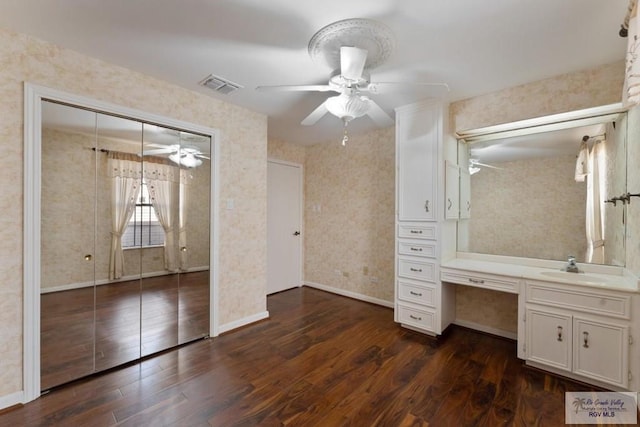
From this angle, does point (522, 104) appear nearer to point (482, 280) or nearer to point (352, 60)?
point (482, 280)

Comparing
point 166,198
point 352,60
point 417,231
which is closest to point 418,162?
point 417,231

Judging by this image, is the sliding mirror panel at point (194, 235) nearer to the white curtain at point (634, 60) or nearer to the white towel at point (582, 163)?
the white curtain at point (634, 60)

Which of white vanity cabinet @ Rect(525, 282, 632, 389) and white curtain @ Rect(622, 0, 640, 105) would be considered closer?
white curtain @ Rect(622, 0, 640, 105)

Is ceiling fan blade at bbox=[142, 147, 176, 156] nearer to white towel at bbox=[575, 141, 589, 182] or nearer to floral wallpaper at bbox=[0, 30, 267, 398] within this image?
floral wallpaper at bbox=[0, 30, 267, 398]

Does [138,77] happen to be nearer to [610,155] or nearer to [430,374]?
[430,374]

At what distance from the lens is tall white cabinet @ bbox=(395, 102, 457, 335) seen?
2.78 metres

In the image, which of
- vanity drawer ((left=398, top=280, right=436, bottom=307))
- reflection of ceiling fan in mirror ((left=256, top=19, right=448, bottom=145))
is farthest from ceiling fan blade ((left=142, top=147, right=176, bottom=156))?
vanity drawer ((left=398, top=280, right=436, bottom=307))

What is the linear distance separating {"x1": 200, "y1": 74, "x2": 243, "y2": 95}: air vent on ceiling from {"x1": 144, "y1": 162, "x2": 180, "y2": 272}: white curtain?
819 millimetres

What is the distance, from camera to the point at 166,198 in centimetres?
252

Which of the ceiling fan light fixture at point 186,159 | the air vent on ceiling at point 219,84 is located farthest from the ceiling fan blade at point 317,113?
the ceiling fan light fixture at point 186,159

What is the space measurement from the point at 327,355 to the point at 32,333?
2.13 metres

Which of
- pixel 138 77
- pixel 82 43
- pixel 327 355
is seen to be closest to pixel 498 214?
pixel 327 355

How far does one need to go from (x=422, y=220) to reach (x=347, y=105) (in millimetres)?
1550

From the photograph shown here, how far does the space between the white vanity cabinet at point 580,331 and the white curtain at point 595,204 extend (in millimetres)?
606
